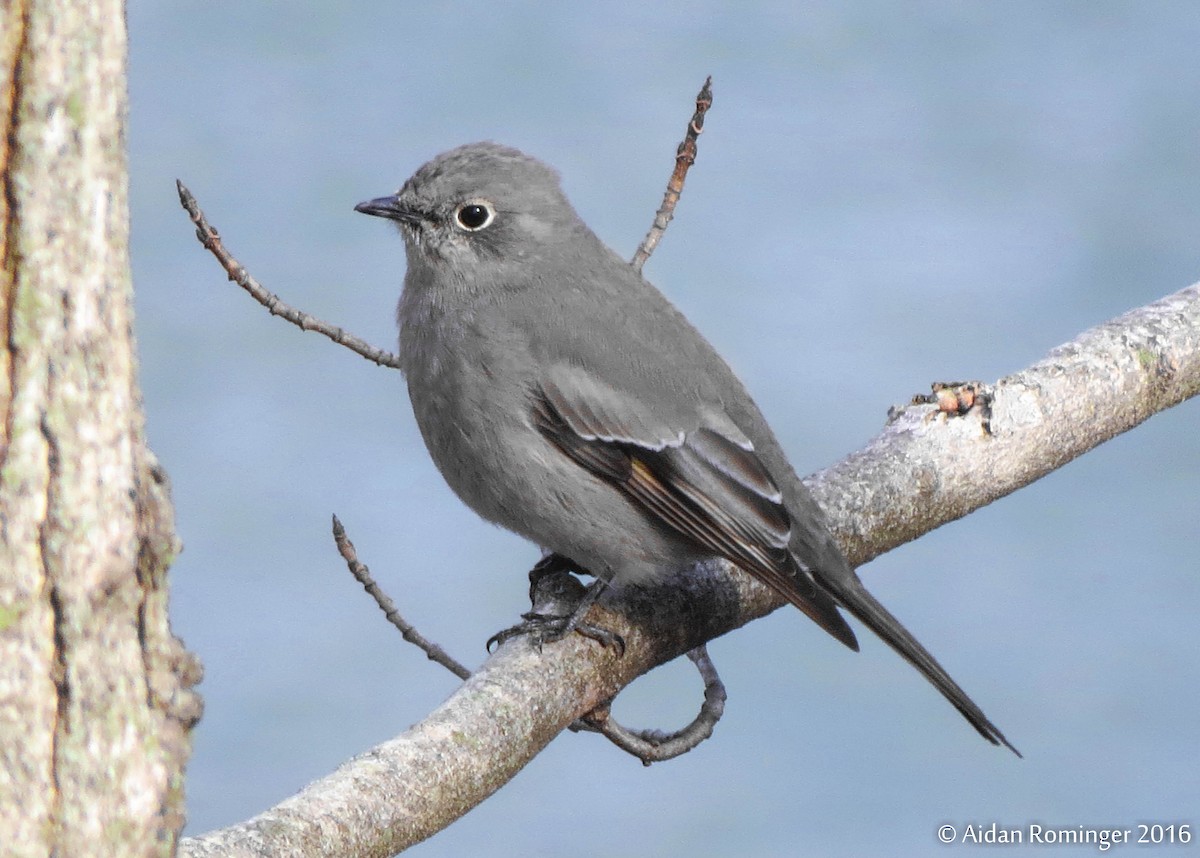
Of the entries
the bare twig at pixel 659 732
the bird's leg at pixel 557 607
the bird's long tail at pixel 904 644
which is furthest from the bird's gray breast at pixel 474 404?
the bird's long tail at pixel 904 644

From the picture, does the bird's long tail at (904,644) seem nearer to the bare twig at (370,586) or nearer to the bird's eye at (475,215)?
the bare twig at (370,586)

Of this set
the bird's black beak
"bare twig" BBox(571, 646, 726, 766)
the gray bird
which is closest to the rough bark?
"bare twig" BBox(571, 646, 726, 766)

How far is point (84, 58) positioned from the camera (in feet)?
5.33

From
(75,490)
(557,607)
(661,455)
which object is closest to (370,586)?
(557,607)

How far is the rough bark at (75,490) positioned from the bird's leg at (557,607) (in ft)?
5.10

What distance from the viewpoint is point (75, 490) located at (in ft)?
5.57

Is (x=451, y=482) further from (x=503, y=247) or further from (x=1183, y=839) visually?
(x=1183, y=839)

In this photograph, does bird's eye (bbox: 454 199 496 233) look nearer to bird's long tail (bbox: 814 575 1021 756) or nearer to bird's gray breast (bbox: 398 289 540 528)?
bird's gray breast (bbox: 398 289 540 528)

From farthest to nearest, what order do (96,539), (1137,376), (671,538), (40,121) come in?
A: (1137,376) → (671,538) → (96,539) → (40,121)

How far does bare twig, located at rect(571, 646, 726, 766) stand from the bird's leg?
0.59 feet

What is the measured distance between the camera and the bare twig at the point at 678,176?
423 centimetres

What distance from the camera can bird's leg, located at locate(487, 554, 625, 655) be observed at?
341 cm

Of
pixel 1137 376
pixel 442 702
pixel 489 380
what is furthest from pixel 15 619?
pixel 1137 376

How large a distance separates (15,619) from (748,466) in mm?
2347
